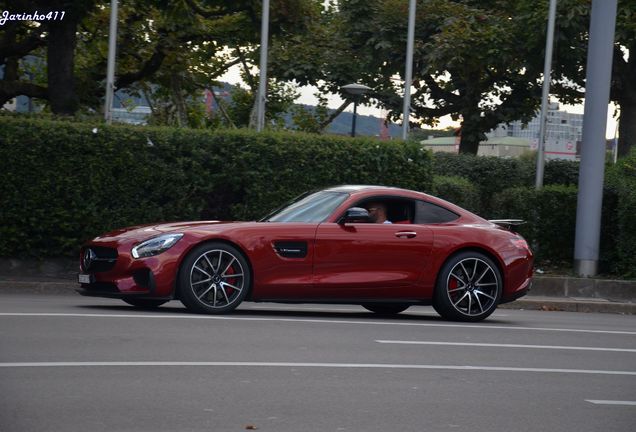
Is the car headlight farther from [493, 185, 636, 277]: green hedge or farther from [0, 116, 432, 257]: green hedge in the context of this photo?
[493, 185, 636, 277]: green hedge

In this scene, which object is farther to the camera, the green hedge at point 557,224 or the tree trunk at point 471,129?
the tree trunk at point 471,129

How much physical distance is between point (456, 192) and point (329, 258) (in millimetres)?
9035

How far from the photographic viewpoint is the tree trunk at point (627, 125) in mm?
28598

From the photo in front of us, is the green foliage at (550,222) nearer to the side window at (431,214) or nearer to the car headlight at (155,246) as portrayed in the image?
the side window at (431,214)

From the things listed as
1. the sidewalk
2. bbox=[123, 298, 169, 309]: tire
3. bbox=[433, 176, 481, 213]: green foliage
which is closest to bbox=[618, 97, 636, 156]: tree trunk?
bbox=[433, 176, 481, 213]: green foliage

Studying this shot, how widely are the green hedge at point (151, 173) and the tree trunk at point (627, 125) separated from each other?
11.9m

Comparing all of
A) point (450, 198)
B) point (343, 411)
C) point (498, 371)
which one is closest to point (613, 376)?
point (498, 371)

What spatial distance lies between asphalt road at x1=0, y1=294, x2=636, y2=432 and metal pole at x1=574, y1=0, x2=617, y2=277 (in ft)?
22.3

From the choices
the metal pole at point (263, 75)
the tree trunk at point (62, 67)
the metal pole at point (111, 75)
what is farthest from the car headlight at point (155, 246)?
the tree trunk at point (62, 67)

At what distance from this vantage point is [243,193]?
1742 cm

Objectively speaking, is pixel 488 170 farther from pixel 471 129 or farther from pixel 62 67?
pixel 62 67

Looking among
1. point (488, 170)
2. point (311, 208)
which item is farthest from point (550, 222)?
point (311, 208)

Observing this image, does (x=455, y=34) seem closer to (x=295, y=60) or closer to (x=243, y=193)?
(x=295, y=60)

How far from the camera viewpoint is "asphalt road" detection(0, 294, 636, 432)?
6.43m
